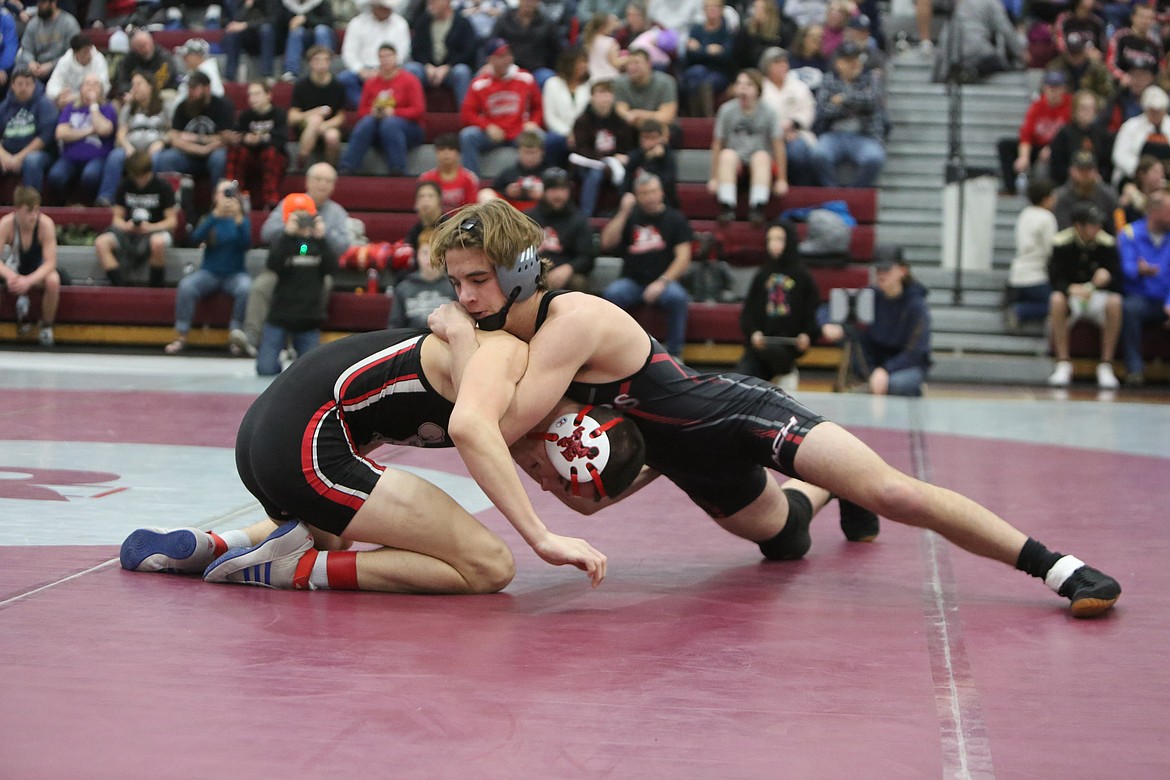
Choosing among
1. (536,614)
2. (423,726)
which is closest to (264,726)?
(423,726)

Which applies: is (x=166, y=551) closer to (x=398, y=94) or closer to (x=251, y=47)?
(x=398, y=94)

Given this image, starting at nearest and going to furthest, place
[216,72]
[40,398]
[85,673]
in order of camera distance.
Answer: [85,673]
[40,398]
[216,72]

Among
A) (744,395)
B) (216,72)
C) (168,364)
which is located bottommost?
(168,364)

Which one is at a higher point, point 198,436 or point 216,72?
point 216,72

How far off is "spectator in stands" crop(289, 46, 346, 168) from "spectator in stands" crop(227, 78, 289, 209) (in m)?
0.29

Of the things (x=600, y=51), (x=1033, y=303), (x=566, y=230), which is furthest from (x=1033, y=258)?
(x=600, y=51)

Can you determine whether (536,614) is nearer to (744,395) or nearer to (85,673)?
(744,395)

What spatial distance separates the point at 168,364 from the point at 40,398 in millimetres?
2601

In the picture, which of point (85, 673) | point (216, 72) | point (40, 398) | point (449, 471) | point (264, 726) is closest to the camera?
point (264, 726)

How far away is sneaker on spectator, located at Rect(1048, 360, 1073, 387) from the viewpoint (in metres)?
10.5

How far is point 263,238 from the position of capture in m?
11.1

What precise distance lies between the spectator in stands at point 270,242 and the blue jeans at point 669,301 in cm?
215

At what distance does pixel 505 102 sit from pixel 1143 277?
5.28 meters

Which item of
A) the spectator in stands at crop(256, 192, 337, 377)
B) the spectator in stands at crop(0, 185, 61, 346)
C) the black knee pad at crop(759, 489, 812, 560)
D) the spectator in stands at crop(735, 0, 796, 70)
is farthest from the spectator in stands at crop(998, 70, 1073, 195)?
the black knee pad at crop(759, 489, 812, 560)
